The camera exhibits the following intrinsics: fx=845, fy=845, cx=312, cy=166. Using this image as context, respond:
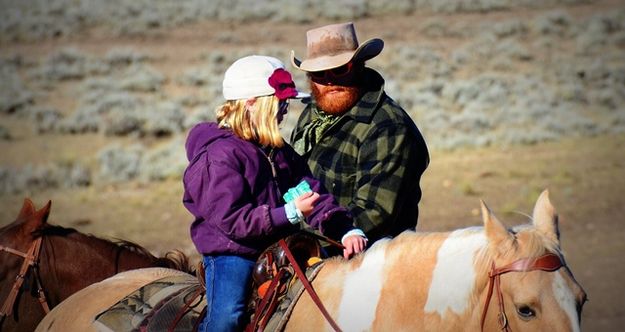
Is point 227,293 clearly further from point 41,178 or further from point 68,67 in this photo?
point 68,67

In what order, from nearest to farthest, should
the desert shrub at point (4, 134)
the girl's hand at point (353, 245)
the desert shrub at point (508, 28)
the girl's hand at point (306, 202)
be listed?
the girl's hand at point (306, 202), the girl's hand at point (353, 245), the desert shrub at point (4, 134), the desert shrub at point (508, 28)

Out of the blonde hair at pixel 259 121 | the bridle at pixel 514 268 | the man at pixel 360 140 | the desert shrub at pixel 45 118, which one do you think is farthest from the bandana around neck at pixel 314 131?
the desert shrub at pixel 45 118

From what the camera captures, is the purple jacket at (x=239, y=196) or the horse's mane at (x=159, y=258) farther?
the horse's mane at (x=159, y=258)

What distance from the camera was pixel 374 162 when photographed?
4.60m

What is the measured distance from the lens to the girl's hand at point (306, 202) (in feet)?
12.1

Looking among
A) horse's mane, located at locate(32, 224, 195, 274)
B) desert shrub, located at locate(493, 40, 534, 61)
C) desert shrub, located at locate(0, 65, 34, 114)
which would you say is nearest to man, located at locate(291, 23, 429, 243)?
horse's mane, located at locate(32, 224, 195, 274)

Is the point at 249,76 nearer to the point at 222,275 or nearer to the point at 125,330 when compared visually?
the point at 222,275

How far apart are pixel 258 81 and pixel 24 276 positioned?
2.24 meters

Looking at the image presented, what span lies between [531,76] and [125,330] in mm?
24030

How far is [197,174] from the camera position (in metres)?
3.83

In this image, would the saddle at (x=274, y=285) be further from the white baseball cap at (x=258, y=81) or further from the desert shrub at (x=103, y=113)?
the desert shrub at (x=103, y=113)

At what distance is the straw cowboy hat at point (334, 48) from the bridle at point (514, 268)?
198 cm

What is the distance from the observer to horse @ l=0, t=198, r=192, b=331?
17.0 feet

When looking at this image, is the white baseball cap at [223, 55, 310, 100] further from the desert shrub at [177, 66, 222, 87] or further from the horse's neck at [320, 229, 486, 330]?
the desert shrub at [177, 66, 222, 87]
